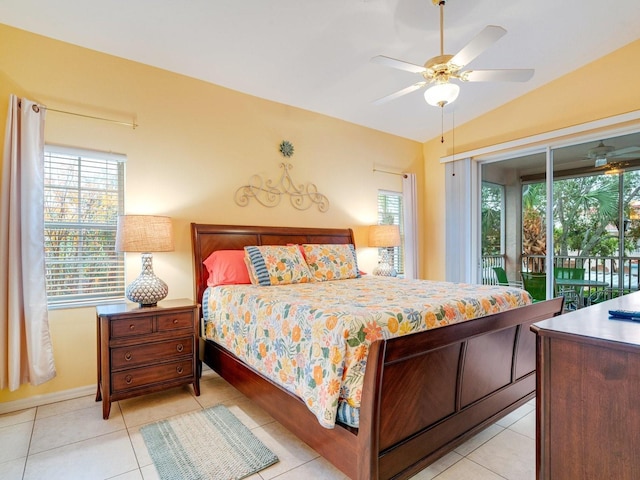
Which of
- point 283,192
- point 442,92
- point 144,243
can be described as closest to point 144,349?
point 144,243

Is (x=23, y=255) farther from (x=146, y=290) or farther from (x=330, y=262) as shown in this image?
(x=330, y=262)

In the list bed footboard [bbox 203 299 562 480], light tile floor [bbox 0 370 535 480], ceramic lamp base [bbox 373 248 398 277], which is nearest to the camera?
bed footboard [bbox 203 299 562 480]

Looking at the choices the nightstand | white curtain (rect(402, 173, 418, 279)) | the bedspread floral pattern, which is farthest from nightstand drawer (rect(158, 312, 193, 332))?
white curtain (rect(402, 173, 418, 279))

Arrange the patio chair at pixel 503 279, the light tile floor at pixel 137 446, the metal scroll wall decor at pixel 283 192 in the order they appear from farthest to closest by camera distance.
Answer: the patio chair at pixel 503 279 → the metal scroll wall decor at pixel 283 192 → the light tile floor at pixel 137 446

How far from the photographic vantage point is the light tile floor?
1868 mm

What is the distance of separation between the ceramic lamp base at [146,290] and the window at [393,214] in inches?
121

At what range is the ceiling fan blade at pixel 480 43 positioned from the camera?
192 centimetres

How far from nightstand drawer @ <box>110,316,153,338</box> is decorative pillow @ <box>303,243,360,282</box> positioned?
150 cm

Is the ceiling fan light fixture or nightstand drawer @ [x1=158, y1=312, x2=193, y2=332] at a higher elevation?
the ceiling fan light fixture

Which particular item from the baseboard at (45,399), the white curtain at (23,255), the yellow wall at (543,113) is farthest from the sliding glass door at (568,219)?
the white curtain at (23,255)

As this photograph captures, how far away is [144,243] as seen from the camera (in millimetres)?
2695

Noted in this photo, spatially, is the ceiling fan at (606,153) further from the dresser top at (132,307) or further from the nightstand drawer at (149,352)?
the nightstand drawer at (149,352)

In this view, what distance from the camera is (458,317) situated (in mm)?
2096

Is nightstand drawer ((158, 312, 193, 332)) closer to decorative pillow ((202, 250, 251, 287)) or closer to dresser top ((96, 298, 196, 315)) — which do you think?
dresser top ((96, 298, 196, 315))
